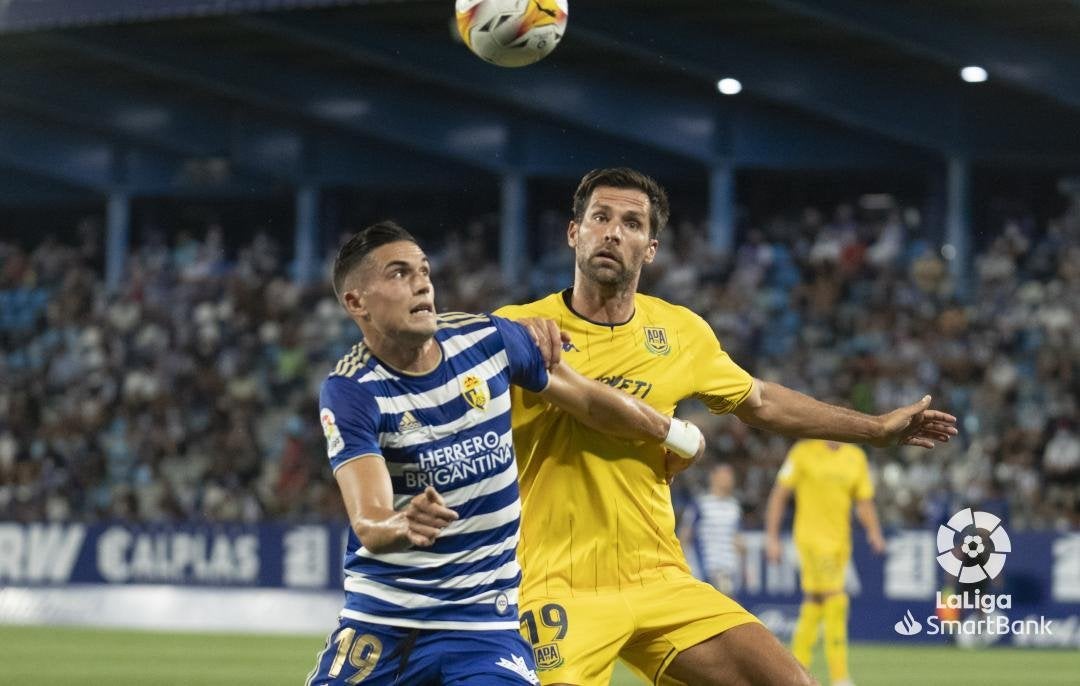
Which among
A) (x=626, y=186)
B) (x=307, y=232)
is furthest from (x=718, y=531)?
(x=307, y=232)

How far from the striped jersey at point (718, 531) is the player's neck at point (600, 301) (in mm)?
11093

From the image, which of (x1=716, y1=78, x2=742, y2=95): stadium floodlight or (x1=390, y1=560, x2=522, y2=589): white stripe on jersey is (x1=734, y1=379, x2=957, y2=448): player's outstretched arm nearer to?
(x1=390, y1=560, x2=522, y2=589): white stripe on jersey

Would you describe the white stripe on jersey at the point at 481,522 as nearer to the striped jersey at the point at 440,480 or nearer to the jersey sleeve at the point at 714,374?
the striped jersey at the point at 440,480

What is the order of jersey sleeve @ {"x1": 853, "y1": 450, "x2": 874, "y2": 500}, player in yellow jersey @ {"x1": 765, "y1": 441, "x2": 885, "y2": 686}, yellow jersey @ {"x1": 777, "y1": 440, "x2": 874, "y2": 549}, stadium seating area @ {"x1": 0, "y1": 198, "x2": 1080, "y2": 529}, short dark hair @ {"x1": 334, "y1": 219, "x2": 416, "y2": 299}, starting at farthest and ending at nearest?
stadium seating area @ {"x1": 0, "y1": 198, "x2": 1080, "y2": 529} < jersey sleeve @ {"x1": 853, "y1": 450, "x2": 874, "y2": 500} < yellow jersey @ {"x1": 777, "y1": 440, "x2": 874, "y2": 549} < player in yellow jersey @ {"x1": 765, "y1": 441, "x2": 885, "y2": 686} < short dark hair @ {"x1": 334, "y1": 219, "x2": 416, "y2": 299}

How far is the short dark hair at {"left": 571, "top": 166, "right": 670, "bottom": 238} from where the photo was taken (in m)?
5.96

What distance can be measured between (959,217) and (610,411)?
18.4 m

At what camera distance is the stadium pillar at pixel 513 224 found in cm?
2586

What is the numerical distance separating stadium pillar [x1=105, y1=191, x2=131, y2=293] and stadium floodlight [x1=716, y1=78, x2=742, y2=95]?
35.3ft

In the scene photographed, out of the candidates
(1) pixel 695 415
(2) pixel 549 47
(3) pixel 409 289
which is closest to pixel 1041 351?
(1) pixel 695 415

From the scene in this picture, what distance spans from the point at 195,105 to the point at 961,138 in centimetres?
1187

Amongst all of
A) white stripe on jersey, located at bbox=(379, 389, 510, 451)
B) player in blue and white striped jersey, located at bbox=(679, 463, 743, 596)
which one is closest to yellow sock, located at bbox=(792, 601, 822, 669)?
player in blue and white striped jersey, located at bbox=(679, 463, 743, 596)

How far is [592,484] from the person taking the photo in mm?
5840

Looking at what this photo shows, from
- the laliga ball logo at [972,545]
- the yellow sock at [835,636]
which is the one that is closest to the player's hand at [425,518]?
the laliga ball logo at [972,545]

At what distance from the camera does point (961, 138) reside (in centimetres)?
2359
